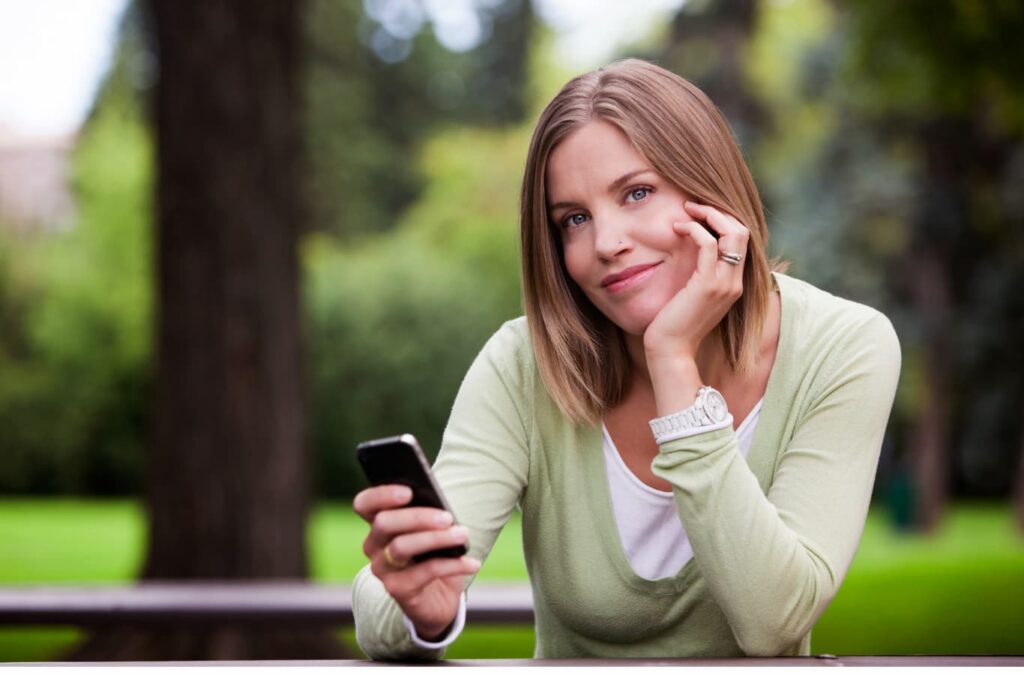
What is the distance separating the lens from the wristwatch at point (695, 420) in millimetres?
1899

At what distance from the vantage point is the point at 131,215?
21688mm

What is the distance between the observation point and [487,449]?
2.19 metres

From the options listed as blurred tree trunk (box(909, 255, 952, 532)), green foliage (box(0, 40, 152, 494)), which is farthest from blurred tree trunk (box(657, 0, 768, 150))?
green foliage (box(0, 40, 152, 494))

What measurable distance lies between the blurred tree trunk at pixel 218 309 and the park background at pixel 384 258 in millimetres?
14

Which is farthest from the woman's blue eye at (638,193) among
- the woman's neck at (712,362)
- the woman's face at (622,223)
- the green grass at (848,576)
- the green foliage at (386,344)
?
the green foliage at (386,344)

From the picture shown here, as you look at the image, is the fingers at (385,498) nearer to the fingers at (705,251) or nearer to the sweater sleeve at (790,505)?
the sweater sleeve at (790,505)

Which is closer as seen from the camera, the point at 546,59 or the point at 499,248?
the point at 499,248

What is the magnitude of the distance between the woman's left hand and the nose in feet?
0.27

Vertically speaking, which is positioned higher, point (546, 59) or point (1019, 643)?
point (546, 59)

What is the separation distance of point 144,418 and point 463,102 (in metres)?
13.2

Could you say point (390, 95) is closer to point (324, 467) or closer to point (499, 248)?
point (499, 248)

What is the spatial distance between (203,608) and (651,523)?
2.29 meters

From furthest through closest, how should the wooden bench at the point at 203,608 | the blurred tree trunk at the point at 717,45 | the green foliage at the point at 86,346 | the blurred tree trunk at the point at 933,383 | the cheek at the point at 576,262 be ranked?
the blurred tree trunk at the point at 717,45
the green foliage at the point at 86,346
the blurred tree trunk at the point at 933,383
the wooden bench at the point at 203,608
the cheek at the point at 576,262

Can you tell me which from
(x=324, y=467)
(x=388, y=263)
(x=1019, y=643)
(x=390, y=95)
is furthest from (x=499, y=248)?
(x=1019, y=643)
